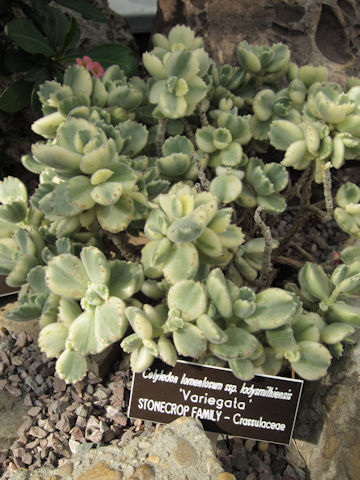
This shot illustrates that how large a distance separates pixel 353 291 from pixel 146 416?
463mm

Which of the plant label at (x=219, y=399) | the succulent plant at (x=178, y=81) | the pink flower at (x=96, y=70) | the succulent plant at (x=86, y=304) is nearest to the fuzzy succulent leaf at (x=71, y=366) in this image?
the succulent plant at (x=86, y=304)

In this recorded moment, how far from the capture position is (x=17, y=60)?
1.34 m

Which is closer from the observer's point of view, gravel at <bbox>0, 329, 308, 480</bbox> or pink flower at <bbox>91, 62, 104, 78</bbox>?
gravel at <bbox>0, 329, 308, 480</bbox>

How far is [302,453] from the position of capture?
1044 mm

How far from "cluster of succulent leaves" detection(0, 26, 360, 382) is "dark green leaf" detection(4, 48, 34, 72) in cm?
31

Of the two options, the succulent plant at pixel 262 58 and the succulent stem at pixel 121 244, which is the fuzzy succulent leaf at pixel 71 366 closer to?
the succulent stem at pixel 121 244

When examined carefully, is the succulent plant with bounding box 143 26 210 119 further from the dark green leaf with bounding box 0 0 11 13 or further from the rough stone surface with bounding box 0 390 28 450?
the rough stone surface with bounding box 0 390 28 450

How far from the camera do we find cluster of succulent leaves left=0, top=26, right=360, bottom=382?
0.80m

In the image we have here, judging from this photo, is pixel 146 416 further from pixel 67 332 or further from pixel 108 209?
pixel 108 209

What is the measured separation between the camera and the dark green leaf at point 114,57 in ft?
4.59

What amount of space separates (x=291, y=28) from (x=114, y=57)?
542 mm

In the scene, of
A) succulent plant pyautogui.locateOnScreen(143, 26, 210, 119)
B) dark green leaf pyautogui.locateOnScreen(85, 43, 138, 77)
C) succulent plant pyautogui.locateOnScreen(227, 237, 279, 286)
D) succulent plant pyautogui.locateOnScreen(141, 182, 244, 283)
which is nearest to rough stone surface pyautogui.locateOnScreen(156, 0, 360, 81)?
dark green leaf pyautogui.locateOnScreen(85, 43, 138, 77)

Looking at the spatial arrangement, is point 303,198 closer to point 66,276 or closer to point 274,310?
point 274,310

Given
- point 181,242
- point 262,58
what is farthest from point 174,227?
point 262,58
